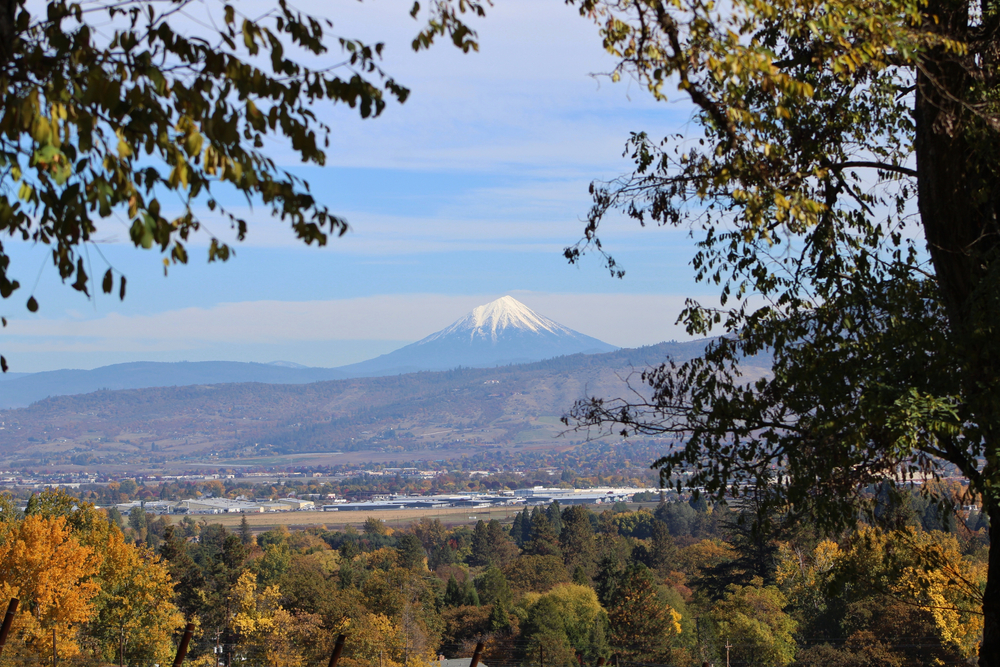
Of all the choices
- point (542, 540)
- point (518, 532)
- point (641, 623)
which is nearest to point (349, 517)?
point (518, 532)

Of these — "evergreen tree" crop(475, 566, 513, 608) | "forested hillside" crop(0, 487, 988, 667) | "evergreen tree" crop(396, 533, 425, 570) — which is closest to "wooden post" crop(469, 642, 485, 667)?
"forested hillside" crop(0, 487, 988, 667)

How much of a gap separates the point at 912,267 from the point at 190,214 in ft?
19.8

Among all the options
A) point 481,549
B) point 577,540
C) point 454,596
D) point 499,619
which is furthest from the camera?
point 481,549

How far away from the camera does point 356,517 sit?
167500mm

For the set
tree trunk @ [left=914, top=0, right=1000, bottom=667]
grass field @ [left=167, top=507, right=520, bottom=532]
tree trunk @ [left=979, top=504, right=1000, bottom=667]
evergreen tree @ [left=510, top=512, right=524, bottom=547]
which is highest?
tree trunk @ [left=914, top=0, right=1000, bottom=667]

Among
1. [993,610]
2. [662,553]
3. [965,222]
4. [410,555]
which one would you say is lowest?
[410,555]

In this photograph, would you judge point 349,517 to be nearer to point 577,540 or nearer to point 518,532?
point 518,532

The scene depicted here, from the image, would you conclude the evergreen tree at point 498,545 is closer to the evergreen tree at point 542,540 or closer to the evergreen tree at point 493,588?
the evergreen tree at point 542,540

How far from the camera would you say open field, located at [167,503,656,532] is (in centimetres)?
14812

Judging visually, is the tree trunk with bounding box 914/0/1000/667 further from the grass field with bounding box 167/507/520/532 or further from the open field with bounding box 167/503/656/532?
the grass field with bounding box 167/507/520/532

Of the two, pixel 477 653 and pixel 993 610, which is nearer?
pixel 477 653

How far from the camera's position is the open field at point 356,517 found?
5832 inches

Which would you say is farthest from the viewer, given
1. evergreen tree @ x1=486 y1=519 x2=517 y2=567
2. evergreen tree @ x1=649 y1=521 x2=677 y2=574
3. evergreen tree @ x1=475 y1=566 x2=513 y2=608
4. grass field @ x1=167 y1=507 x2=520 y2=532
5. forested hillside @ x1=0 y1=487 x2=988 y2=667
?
grass field @ x1=167 y1=507 x2=520 y2=532

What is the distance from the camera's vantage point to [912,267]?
7.82 metres
